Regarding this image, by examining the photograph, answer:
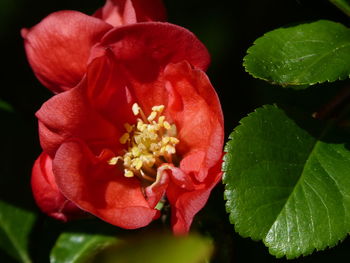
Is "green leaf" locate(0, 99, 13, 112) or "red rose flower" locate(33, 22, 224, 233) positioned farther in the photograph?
"green leaf" locate(0, 99, 13, 112)

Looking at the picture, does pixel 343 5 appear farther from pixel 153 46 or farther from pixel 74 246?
pixel 74 246

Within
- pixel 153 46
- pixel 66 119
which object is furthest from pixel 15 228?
pixel 153 46

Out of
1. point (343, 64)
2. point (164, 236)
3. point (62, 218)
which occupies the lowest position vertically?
point (62, 218)

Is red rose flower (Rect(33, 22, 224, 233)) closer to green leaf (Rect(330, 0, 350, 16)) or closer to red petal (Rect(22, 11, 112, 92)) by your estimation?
red petal (Rect(22, 11, 112, 92))

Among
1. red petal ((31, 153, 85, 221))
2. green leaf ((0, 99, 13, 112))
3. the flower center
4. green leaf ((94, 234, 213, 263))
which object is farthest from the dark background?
green leaf ((94, 234, 213, 263))

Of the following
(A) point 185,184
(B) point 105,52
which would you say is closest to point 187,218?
(A) point 185,184

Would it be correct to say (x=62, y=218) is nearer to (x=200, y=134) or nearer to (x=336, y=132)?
(x=200, y=134)
